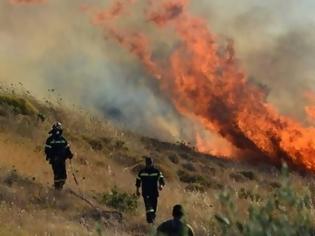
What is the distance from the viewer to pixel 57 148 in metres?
23.4

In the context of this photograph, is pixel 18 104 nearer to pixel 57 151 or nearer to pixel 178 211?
pixel 57 151

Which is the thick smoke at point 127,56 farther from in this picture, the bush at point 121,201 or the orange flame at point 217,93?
the bush at point 121,201

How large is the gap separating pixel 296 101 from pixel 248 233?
140 feet

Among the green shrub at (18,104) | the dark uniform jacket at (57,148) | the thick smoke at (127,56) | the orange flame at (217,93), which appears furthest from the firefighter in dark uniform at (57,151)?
the thick smoke at (127,56)

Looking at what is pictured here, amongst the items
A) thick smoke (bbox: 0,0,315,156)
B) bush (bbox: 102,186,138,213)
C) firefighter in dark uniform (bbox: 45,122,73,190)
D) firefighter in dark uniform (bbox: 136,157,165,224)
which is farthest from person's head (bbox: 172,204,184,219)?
thick smoke (bbox: 0,0,315,156)

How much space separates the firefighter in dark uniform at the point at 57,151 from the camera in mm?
23087

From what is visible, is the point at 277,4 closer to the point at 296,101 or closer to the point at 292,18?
the point at 292,18

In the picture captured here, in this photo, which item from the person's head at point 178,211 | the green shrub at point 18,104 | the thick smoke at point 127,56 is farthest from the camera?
the thick smoke at point 127,56

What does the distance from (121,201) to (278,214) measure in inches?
754

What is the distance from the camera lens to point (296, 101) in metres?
47.9

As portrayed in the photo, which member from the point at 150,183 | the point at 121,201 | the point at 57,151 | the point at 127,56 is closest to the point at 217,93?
the point at 127,56

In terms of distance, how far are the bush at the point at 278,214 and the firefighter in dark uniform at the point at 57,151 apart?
56.5 feet

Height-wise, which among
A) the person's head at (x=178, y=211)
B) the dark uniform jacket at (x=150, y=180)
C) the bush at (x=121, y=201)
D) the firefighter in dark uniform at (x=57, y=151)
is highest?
the firefighter in dark uniform at (x=57, y=151)

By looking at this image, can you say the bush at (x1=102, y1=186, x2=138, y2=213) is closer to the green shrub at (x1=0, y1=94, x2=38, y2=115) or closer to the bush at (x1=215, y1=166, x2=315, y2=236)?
the green shrub at (x1=0, y1=94, x2=38, y2=115)
